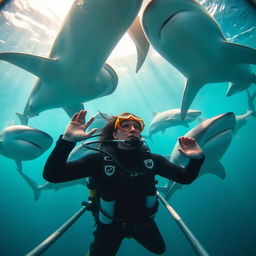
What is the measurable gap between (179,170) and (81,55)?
9.86 feet

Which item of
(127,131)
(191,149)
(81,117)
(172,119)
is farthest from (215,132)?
(172,119)

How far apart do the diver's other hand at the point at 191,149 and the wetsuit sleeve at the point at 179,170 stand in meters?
0.12

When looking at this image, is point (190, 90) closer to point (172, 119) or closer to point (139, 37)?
point (139, 37)

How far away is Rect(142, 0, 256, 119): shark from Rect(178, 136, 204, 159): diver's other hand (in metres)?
2.03

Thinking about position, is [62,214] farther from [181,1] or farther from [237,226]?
[181,1]

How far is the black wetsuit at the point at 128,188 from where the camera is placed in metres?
2.42

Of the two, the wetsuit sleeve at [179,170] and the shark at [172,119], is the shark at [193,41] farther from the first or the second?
the shark at [172,119]

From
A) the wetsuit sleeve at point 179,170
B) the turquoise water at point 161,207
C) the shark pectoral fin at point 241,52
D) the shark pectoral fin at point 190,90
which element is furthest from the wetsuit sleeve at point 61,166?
the turquoise water at point 161,207

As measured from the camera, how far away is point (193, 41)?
3346mm

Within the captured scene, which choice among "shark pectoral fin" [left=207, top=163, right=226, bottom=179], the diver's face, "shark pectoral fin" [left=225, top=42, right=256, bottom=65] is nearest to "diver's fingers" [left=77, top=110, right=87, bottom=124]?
the diver's face

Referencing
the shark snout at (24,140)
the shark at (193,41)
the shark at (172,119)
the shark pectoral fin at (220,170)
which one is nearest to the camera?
the shark at (193,41)

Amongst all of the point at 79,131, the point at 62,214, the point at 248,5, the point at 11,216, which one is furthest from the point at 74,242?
the point at 248,5

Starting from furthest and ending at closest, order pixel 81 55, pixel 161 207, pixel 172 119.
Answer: pixel 161 207 → pixel 172 119 → pixel 81 55

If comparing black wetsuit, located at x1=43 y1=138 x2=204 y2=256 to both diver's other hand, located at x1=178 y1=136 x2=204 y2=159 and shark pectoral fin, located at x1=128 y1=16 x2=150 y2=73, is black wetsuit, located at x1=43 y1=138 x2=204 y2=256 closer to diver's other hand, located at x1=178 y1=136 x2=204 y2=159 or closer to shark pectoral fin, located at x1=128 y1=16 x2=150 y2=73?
diver's other hand, located at x1=178 y1=136 x2=204 y2=159
